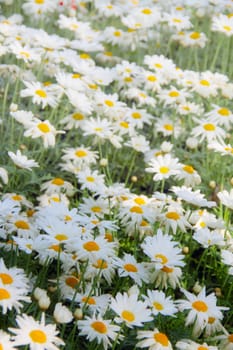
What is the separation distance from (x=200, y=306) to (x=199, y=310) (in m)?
0.02

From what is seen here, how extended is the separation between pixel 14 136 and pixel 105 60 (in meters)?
1.16

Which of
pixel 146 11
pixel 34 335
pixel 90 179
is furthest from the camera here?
pixel 146 11

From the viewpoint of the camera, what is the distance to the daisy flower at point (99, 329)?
2201mm

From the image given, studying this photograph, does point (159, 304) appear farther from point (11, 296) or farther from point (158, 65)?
point (158, 65)

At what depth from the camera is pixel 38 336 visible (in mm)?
1987

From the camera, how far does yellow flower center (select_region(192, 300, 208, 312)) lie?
243 centimetres

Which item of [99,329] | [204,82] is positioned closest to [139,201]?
[99,329]

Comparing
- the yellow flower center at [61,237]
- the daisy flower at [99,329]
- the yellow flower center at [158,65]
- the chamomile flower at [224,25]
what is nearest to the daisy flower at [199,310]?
the daisy flower at [99,329]

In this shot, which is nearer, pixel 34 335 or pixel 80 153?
pixel 34 335

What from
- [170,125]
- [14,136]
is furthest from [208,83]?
[14,136]

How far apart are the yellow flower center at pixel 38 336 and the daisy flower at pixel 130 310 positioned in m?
0.27

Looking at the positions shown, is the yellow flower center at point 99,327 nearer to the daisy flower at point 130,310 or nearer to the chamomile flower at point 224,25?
the daisy flower at point 130,310

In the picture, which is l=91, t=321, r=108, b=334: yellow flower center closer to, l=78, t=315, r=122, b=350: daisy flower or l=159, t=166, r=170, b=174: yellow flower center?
l=78, t=315, r=122, b=350: daisy flower

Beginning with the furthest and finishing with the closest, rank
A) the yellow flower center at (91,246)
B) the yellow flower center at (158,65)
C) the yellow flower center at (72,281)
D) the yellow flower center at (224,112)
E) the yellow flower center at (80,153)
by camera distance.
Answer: the yellow flower center at (158,65) → the yellow flower center at (224,112) → the yellow flower center at (80,153) → the yellow flower center at (72,281) → the yellow flower center at (91,246)
